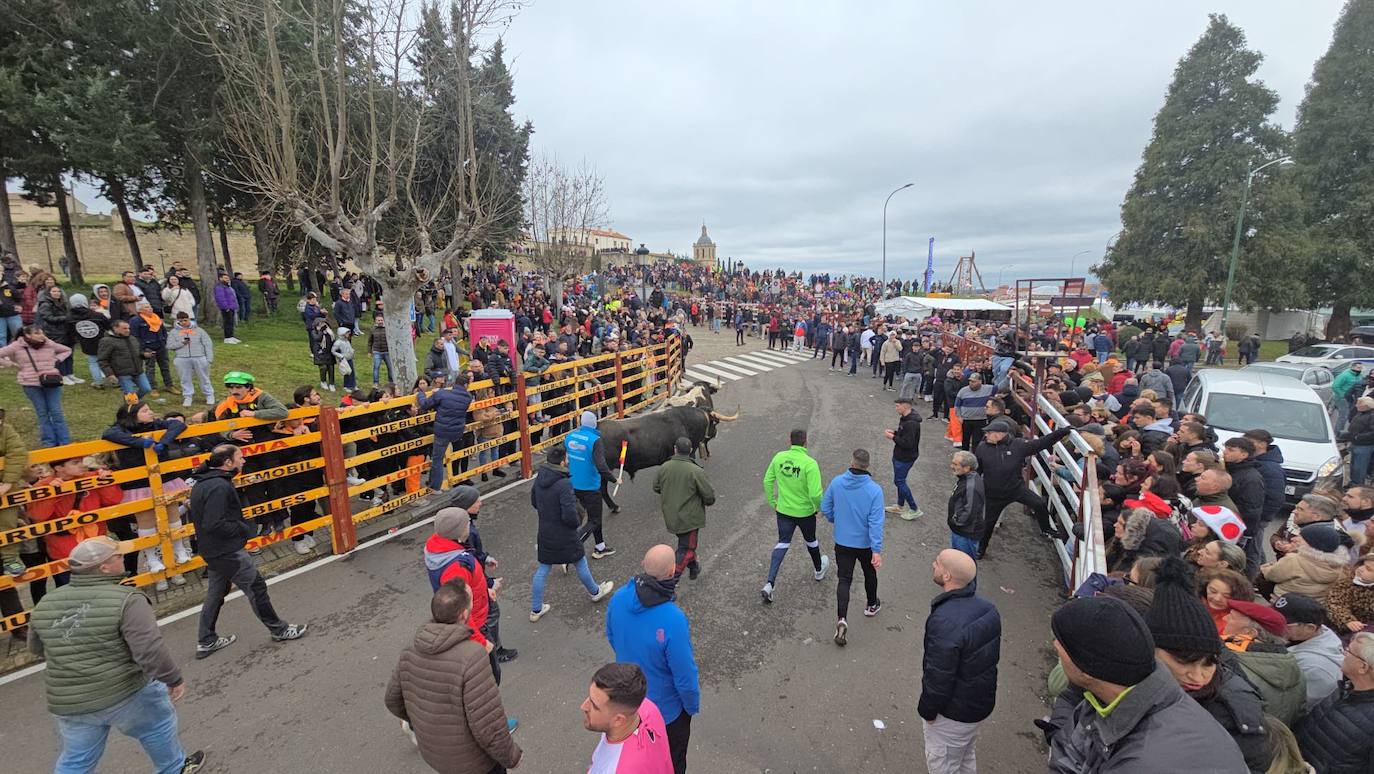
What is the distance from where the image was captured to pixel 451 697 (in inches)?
106

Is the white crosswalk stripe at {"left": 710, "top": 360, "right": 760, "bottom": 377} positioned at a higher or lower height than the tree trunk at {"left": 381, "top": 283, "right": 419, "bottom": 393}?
lower

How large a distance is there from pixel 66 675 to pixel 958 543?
6770 mm

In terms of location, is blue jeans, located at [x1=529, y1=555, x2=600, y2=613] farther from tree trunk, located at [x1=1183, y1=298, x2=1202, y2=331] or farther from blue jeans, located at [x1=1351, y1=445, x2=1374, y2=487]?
tree trunk, located at [x1=1183, y1=298, x2=1202, y2=331]

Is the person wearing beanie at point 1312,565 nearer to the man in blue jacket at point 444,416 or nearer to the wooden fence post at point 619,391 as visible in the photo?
the man in blue jacket at point 444,416

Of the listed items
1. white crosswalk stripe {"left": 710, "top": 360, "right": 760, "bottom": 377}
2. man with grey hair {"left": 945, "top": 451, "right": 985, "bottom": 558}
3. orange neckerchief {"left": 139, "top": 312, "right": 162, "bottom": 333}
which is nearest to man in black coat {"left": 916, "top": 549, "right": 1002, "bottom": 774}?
man with grey hair {"left": 945, "top": 451, "right": 985, "bottom": 558}

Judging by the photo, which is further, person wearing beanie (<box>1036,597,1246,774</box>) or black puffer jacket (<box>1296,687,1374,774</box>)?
black puffer jacket (<box>1296,687,1374,774</box>)

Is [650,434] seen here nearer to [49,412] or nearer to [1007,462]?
[1007,462]

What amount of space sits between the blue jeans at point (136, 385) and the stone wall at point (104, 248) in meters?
25.2

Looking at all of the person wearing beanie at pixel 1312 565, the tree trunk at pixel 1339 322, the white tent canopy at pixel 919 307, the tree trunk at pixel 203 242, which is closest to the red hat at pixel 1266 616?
the person wearing beanie at pixel 1312 565

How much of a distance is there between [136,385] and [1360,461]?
68.4ft

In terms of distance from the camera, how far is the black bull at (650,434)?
8.87m

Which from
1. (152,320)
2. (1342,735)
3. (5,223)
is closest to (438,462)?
(152,320)

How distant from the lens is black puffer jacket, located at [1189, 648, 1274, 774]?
90.6 inches

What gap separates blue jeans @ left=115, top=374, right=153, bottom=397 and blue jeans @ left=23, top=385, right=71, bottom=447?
1721 millimetres
